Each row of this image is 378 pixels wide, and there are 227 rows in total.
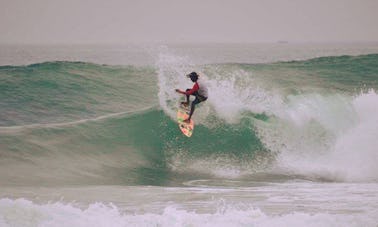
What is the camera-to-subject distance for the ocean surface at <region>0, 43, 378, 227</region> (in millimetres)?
8203

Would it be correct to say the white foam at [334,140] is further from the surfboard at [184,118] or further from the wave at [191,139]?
the surfboard at [184,118]

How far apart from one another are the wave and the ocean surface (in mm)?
33

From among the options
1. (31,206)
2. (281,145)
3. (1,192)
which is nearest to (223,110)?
(281,145)

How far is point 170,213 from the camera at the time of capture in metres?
8.12

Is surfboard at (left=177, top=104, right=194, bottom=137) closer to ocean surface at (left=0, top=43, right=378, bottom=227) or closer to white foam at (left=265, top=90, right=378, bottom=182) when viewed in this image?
ocean surface at (left=0, top=43, right=378, bottom=227)

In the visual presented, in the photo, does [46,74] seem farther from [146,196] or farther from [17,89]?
[146,196]

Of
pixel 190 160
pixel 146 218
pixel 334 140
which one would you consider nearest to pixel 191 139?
pixel 190 160

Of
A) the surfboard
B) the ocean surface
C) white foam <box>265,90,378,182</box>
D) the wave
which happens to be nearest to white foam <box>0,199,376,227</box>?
the ocean surface

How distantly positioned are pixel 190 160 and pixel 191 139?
3.42 feet

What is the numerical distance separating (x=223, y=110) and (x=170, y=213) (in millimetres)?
7493

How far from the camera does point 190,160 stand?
13500mm

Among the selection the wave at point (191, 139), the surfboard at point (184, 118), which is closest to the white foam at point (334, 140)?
the wave at point (191, 139)

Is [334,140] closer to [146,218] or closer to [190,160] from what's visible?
[190,160]

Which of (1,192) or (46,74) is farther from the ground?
(46,74)
